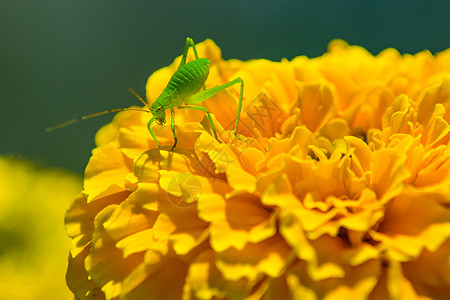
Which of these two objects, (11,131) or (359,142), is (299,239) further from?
(11,131)

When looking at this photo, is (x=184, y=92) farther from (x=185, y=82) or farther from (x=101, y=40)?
(x=101, y=40)

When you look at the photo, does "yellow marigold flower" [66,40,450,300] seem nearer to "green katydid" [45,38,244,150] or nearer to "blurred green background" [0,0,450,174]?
"green katydid" [45,38,244,150]

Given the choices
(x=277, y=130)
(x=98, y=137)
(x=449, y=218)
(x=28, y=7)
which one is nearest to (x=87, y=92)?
(x=28, y=7)

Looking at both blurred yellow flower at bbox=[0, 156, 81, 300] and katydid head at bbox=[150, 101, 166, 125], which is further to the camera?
blurred yellow flower at bbox=[0, 156, 81, 300]

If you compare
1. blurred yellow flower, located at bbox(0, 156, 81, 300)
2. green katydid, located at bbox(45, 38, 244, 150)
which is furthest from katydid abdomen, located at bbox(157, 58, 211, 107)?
blurred yellow flower, located at bbox(0, 156, 81, 300)

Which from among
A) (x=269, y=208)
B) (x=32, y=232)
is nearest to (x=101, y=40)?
(x=32, y=232)

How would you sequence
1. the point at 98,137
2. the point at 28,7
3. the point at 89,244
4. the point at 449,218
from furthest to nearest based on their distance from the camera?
the point at 28,7, the point at 98,137, the point at 89,244, the point at 449,218

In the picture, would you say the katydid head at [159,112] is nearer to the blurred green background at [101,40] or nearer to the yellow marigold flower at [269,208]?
the yellow marigold flower at [269,208]
